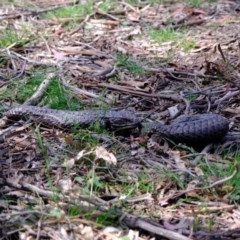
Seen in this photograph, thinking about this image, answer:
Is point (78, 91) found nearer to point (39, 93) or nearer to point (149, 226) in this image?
point (39, 93)

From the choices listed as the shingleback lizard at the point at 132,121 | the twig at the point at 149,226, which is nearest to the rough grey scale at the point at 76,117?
the shingleback lizard at the point at 132,121

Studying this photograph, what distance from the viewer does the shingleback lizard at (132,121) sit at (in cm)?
315

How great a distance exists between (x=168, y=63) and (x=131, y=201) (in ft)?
6.29

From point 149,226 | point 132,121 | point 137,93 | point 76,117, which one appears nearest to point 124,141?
point 132,121

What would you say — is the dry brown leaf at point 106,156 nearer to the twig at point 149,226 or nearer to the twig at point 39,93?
the twig at point 149,226

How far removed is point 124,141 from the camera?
3.24 m

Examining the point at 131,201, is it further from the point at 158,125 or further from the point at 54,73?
the point at 54,73

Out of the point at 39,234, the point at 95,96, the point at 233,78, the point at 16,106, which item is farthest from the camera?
the point at 233,78

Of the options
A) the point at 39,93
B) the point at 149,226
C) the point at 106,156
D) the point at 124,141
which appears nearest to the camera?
the point at 149,226

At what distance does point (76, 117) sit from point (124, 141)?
27cm

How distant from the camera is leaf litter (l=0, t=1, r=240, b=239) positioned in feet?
8.11

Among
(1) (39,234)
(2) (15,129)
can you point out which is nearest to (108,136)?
(2) (15,129)

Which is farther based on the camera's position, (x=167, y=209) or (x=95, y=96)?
(x=95, y=96)

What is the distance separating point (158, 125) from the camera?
3.26 metres
